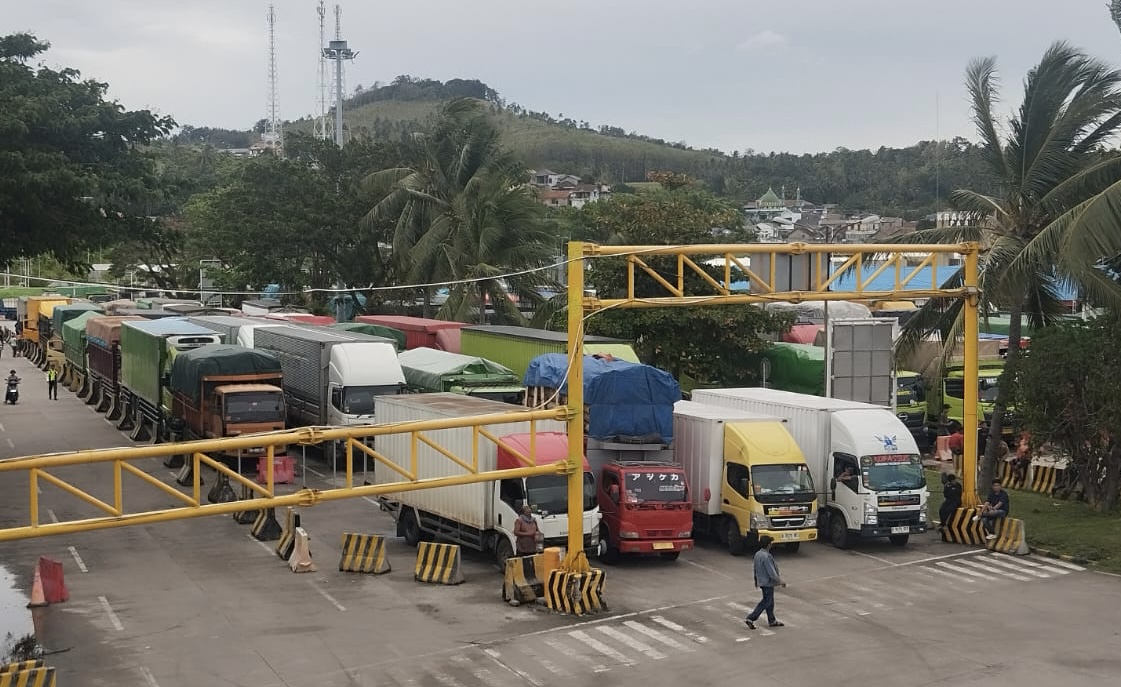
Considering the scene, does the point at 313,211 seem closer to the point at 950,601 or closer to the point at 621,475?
the point at 621,475

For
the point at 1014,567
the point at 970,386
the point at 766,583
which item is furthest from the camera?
the point at 970,386

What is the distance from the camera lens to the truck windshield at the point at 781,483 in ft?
78.2

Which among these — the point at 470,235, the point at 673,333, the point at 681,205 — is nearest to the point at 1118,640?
the point at 673,333

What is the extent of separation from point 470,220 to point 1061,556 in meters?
31.3

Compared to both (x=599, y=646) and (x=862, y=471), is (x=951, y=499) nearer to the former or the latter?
(x=862, y=471)

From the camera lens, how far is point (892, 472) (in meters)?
24.8

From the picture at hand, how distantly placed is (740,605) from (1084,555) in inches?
321

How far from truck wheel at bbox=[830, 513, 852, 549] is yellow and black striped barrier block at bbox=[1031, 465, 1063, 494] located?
8.79 meters

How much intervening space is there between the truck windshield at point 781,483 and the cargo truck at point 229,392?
13480mm

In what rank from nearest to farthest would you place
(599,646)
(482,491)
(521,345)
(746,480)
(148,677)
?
(148,677)
(599,646)
(482,491)
(746,480)
(521,345)

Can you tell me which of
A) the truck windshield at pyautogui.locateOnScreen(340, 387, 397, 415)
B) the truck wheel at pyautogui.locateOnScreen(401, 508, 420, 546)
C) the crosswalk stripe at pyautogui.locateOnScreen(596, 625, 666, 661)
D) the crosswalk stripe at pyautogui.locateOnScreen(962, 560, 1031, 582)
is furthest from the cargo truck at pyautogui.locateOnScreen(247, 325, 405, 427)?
the crosswalk stripe at pyautogui.locateOnScreen(962, 560, 1031, 582)

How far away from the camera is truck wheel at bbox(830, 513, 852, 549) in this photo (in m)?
25.0

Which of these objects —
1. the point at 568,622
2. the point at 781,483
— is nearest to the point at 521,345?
the point at 781,483

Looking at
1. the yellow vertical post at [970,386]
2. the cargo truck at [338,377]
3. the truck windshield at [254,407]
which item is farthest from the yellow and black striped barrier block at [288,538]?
the yellow vertical post at [970,386]
